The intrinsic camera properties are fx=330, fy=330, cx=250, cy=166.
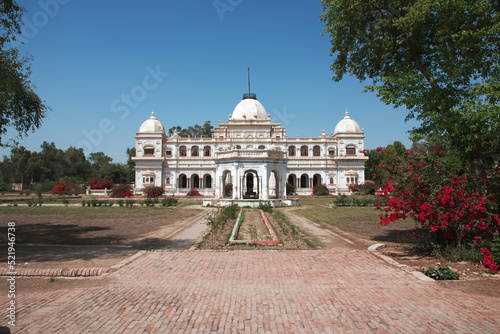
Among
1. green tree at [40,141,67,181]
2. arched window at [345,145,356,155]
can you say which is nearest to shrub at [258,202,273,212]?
arched window at [345,145,356,155]

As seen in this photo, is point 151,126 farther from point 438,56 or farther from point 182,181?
point 438,56

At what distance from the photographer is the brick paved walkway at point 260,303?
500 centimetres

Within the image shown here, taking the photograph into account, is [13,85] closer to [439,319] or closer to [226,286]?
[226,286]

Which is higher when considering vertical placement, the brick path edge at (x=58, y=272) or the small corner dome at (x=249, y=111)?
the small corner dome at (x=249, y=111)

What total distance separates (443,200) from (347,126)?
52610 mm

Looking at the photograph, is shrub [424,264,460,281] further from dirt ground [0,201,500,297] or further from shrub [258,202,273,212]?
shrub [258,202,273,212]

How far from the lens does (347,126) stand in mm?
58562

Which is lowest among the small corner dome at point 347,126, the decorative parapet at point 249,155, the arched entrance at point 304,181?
the arched entrance at point 304,181

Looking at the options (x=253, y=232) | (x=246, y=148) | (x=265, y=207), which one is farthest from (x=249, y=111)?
(x=253, y=232)

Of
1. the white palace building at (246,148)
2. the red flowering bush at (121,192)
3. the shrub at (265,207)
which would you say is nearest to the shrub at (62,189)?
the red flowering bush at (121,192)

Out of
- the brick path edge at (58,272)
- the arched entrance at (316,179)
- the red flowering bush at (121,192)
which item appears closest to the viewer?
the brick path edge at (58,272)

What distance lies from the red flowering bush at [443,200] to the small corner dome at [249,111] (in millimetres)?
50067

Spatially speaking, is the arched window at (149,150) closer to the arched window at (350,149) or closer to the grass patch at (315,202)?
the grass patch at (315,202)

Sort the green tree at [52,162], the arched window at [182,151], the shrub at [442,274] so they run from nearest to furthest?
the shrub at [442,274] → the arched window at [182,151] → the green tree at [52,162]
